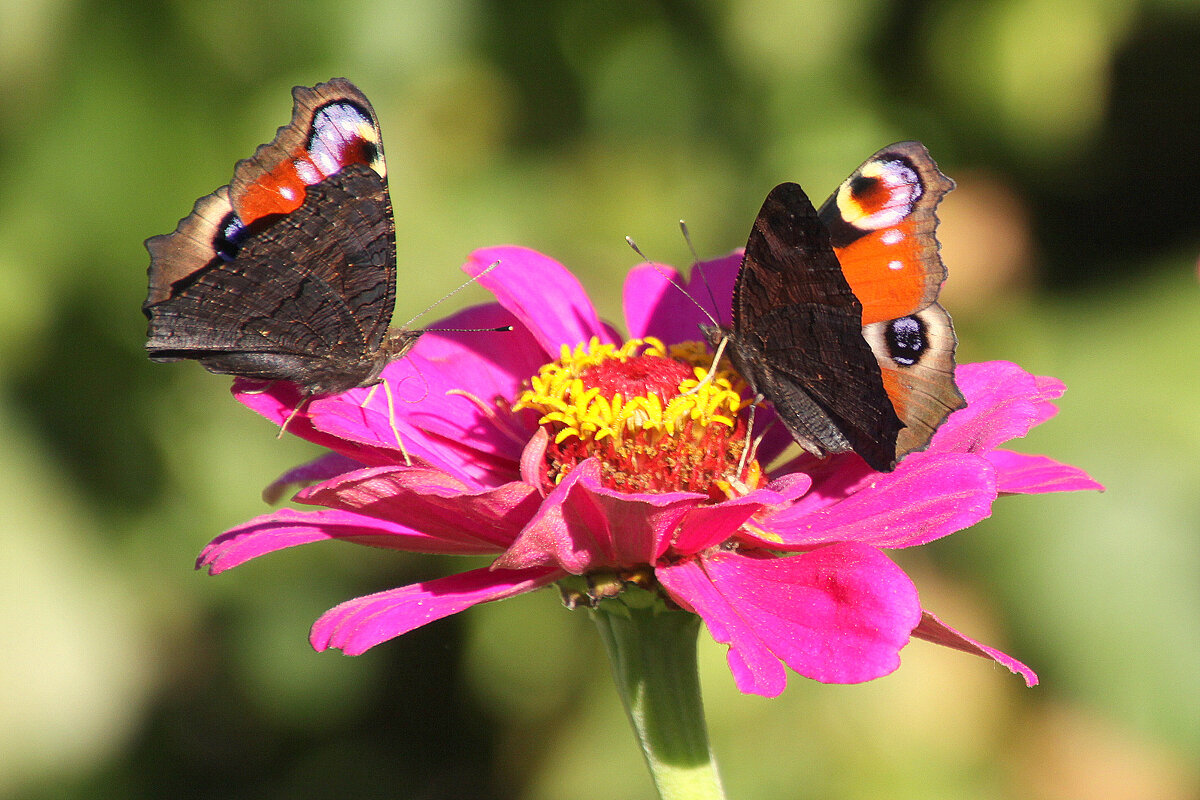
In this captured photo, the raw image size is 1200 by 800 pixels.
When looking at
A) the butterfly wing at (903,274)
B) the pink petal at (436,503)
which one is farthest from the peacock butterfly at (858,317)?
the pink petal at (436,503)

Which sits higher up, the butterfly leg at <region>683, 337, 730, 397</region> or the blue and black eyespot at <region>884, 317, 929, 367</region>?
the butterfly leg at <region>683, 337, 730, 397</region>

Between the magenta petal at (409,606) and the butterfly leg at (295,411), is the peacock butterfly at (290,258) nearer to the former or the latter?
the butterfly leg at (295,411)

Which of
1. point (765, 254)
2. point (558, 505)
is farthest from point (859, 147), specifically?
point (558, 505)

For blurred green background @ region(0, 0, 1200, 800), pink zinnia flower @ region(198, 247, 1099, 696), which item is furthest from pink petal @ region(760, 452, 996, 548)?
blurred green background @ region(0, 0, 1200, 800)

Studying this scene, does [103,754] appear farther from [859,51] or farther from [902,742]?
[859,51]

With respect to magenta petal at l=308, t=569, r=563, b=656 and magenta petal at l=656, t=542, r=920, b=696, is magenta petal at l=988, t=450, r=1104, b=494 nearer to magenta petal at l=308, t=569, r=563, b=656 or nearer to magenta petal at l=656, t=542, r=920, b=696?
magenta petal at l=656, t=542, r=920, b=696

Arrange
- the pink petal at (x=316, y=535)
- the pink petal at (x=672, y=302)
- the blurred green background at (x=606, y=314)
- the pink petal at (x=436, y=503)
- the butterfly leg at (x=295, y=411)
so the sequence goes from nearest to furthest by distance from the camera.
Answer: the pink petal at (x=436, y=503), the pink petal at (x=316, y=535), the butterfly leg at (x=295, y=411), the pink petal at (x=672, y=302), the blurred green background at (x=606, y=314)
